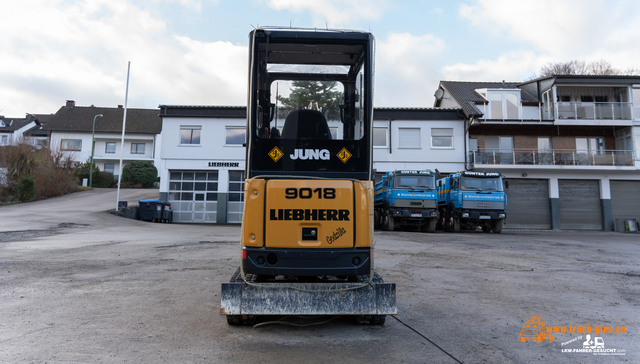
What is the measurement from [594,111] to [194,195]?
28.8 metres

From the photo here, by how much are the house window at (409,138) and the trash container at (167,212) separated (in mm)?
15581

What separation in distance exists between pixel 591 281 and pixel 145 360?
761 centimetres

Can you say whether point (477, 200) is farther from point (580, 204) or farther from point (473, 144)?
point (580, 204)

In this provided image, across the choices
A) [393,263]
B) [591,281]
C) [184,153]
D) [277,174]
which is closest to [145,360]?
[277,174]

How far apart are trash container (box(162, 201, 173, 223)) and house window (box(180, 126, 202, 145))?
4.50 metres

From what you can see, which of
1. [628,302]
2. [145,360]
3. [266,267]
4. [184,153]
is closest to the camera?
[145,360]

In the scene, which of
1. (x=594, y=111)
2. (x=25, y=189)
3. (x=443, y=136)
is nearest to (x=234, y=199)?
(x=25, y=189)

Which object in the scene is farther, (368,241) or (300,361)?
(368,241)

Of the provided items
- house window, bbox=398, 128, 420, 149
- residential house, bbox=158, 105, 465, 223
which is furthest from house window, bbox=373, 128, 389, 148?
house window, bbox=398, 128, 420, 149

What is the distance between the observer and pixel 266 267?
4.13m

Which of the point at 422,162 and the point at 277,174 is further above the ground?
the point at 422,162

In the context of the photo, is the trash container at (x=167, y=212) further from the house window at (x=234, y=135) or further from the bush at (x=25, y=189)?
the bush at (x=25, y=189)

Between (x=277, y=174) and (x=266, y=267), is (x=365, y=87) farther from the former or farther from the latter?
(x=266, y=267)

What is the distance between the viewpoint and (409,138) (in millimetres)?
27766
